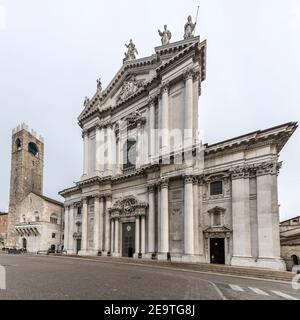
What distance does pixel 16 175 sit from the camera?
219 ft

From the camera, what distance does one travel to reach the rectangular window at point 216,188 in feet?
85.5

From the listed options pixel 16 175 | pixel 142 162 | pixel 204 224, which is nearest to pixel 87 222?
pixel 142 162

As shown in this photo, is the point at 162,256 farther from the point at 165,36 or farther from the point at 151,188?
the point at 165,36

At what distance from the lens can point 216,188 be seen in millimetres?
26344

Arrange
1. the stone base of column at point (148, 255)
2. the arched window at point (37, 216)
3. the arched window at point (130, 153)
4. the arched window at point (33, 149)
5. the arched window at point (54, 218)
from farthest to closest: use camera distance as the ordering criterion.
→ the arched window at point (33, 149) → the arched window at point (54, 218) → the arched window at point (37, 216) → the arched window at point (130, 153) → the stone base of column at point (148, 255)

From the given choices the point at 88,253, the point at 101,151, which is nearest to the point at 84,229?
the point at 88,253

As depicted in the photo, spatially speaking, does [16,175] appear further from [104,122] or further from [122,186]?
[122,186]

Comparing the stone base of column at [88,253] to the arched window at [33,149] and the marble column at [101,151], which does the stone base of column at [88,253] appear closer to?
the marble column at [101,151]

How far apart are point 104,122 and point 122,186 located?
10931mm

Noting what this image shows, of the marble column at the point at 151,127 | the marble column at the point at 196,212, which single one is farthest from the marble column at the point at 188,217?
the marble column at the point at 151,127

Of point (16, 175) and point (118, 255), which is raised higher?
Result: point (16, 175)

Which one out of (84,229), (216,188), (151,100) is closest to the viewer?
(216,188)

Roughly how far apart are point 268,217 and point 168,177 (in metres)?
10.2

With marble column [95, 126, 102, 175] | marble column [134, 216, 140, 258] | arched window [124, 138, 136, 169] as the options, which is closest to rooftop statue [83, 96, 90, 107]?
marble column [95, 126, 102, 175]
